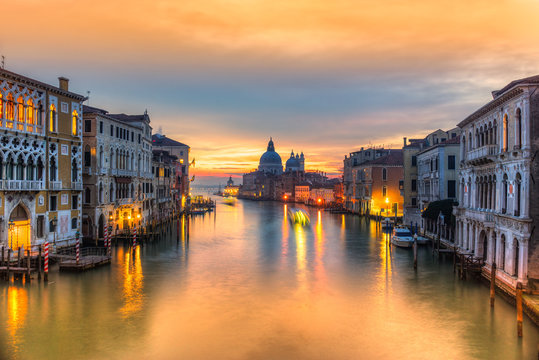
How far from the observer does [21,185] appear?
24.4 m

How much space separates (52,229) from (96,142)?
298 inches

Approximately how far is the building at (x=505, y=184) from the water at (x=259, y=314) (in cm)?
178

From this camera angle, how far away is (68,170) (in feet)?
93.5

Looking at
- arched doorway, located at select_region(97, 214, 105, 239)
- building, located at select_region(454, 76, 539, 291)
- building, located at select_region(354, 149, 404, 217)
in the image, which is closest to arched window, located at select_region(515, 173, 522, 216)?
building, located at select_region(454, 76, 539, 291)

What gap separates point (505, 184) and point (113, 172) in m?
26.4

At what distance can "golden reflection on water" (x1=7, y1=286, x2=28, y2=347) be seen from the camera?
14.6m

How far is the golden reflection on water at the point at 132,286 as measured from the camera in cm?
1722

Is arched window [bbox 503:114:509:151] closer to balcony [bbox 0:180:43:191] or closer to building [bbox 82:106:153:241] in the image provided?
→ balcony [bbox 0:180:43:191]

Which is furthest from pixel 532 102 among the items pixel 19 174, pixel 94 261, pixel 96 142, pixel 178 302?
pixel 96 142

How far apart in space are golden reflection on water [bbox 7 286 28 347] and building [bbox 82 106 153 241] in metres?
13.0

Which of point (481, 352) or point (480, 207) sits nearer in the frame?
point (481, 352)

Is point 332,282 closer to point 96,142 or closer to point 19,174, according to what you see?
point 19,174

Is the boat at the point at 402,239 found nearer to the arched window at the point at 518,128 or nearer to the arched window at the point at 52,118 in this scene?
the arched window at the point at 518,128

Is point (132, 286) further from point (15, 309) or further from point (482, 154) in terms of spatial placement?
point (482, 154)
